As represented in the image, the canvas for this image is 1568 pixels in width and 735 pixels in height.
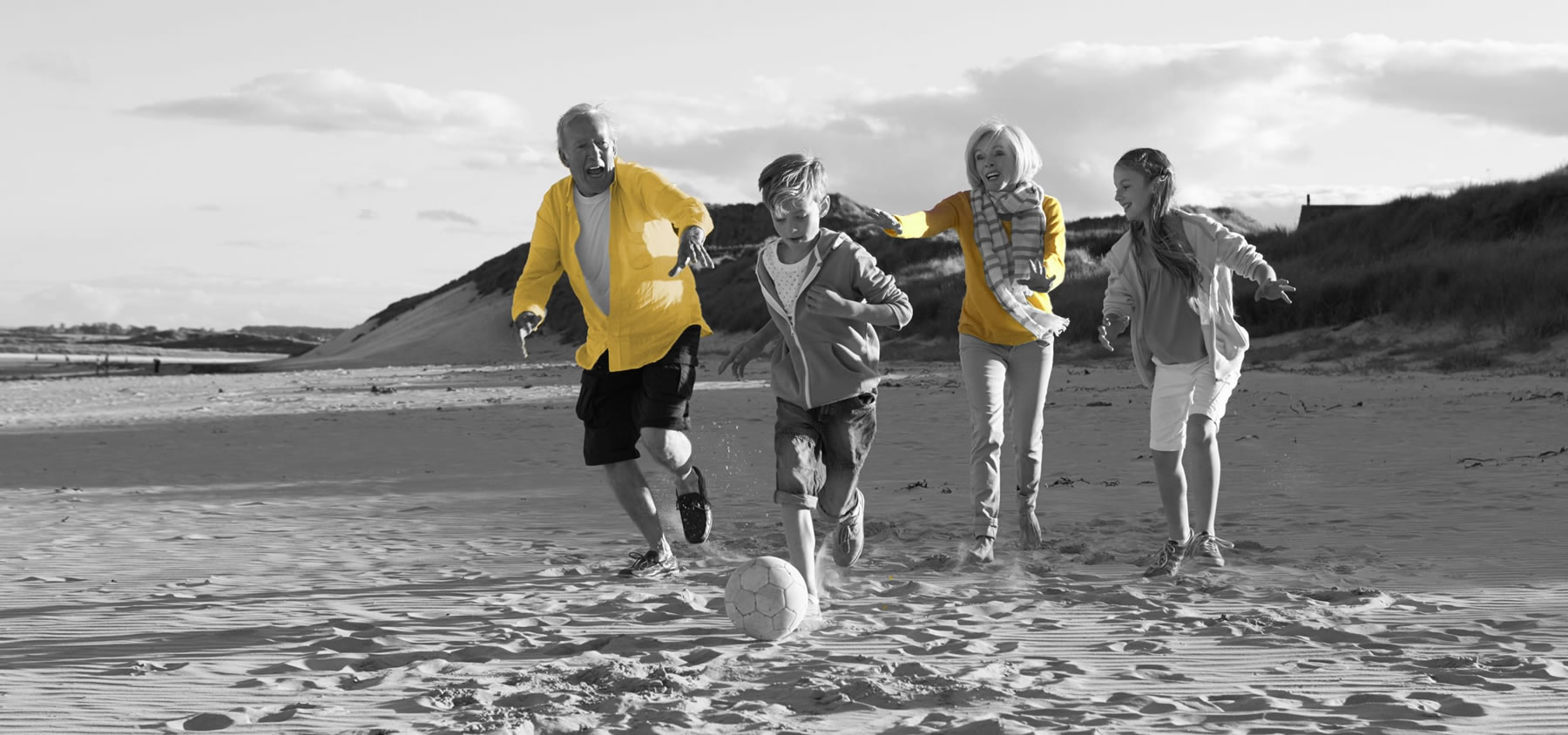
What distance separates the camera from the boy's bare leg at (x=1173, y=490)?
5.16 m

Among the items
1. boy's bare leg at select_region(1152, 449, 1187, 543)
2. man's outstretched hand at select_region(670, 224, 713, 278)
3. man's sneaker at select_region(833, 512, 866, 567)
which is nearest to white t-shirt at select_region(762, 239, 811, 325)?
man's outstretched hand at select_region(670, 224, 713, 278)

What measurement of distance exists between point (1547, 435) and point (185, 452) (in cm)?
1042

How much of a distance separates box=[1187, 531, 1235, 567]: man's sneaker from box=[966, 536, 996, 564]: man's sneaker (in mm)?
795

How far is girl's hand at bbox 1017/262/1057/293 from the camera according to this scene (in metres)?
5.12

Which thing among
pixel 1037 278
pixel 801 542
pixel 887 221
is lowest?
pixel 801 542

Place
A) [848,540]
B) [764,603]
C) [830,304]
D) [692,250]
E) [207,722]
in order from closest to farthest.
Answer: [207,722] → [764,603] → [830,304] → [692,250] → [848,540]

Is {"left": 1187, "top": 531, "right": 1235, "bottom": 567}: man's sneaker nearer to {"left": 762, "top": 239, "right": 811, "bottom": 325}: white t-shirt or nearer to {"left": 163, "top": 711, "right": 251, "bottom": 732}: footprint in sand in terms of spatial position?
{"left": 762, "top": 239, "right": 811, "bottom": 325}: white t-shirt

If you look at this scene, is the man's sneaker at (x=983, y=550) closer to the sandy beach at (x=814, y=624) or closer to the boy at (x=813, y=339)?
the sandy beach at (x=814, y=624)

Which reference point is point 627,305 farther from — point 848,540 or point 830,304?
point 848,540

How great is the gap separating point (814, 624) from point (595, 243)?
1.80 m

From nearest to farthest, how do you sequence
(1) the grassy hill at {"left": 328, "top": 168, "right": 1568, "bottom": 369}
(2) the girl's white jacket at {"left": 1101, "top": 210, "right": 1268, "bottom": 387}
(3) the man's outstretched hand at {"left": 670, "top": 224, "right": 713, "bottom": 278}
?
(3) the man's outstretched hand at {"left": 670, "top": 224, "right": 713, "bottom": 278}, (2) the girl's white jacket at {"left": 1101, "top": 210, "right": 1268, "bottom": 387}, (1) the grassy hill at {"left": 328, "top": 168, "right": 1568, "bottom": 369}

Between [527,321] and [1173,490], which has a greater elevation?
[527,321]

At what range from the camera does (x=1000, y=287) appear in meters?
5.14

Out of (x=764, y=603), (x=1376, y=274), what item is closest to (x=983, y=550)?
(x=764, y=603)
